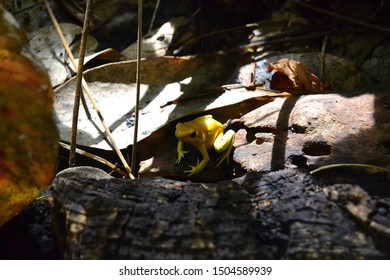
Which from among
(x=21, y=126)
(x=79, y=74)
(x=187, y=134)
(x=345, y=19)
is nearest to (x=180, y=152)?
(x=187, y=134)

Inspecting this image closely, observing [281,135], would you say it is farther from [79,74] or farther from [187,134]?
[79,74]

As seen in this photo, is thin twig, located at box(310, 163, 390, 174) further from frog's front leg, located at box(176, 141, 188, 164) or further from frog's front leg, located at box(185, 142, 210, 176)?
frog's front leg, located at box(176, 141, 188, 164)

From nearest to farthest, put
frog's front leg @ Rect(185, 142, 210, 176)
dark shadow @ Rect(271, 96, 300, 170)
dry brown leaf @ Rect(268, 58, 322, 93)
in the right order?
dark shadow @ Rect(271, 96, 300, 170), frog's front leg @ Rect(185, 142, 210, 176), dry brown leaf @ Rect(268, 58, 322, 93)

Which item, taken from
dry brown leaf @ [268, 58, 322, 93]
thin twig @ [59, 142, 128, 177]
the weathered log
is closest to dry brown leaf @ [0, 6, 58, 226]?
the weathered log

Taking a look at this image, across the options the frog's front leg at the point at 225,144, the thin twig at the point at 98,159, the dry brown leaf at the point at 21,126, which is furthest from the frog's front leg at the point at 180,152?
the dry brown leaf at the point at 21,126

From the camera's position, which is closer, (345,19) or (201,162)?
(201,162)
